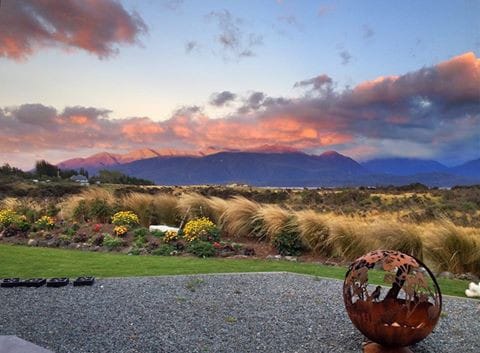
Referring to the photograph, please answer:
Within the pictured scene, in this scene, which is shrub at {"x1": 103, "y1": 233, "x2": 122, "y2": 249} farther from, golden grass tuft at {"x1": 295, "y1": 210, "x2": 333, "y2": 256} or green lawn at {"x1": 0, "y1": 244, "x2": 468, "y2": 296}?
golden grass tuft at {"x1": 295, "y1": 210, "x2": 333, "y2": 256}

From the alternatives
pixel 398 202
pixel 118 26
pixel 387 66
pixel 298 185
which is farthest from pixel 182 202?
pixel 298 185

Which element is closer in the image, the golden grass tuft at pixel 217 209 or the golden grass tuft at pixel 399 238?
the golden grass tuft at pixel 399 238

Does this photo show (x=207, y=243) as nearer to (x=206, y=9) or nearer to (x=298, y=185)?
(x=206, y=9)

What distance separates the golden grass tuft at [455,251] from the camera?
8.35 m

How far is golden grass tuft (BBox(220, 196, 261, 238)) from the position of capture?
440 inches

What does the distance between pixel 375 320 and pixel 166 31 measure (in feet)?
30.5

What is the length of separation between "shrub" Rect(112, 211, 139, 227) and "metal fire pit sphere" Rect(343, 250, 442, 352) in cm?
824

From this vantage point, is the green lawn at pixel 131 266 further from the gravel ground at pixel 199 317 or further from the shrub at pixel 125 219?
the shrub at pixel 125 219

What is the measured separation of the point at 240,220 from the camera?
11.2 m

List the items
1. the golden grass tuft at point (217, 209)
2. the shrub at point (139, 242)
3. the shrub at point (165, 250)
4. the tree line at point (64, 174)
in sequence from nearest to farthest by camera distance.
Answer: the shrub at point (165, 250)
the shrub at point (139, 242)
the golden grass tuft at point (217, 209)
the tree line at point (64, 174)

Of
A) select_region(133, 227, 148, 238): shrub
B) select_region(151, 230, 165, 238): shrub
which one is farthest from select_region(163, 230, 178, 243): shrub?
select_region(133, 227, 148, 238): shrub

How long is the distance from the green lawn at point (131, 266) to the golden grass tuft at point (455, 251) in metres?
0.82

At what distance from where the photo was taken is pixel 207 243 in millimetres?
9703

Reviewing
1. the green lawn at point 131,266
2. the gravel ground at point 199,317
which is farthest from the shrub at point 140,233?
the gravel ground at point 199,317
